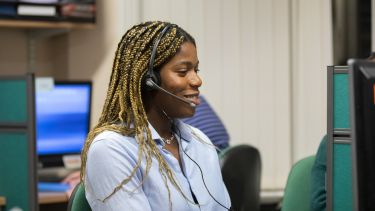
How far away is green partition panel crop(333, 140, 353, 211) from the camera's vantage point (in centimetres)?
140

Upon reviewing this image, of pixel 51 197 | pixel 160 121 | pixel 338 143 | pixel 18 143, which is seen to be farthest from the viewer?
pixel 51 197

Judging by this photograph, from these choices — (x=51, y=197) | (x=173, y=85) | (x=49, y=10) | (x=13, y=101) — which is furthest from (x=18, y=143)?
(x=173, y=85)

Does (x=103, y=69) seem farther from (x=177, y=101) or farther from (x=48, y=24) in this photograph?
(x=177, y=101)

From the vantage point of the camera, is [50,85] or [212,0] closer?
[50,85]

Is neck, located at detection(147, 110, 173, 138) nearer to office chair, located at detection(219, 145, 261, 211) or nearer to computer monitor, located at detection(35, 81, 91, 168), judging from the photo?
office chair, located at detection(219, 145, 261, 211)

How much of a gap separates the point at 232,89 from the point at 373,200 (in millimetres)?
2544

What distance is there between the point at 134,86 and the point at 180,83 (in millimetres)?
112

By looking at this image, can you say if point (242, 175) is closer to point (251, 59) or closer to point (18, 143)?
point (18, 143)

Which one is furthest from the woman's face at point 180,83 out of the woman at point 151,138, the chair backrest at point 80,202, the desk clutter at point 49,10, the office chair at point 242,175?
the desk clutter at point 49,10

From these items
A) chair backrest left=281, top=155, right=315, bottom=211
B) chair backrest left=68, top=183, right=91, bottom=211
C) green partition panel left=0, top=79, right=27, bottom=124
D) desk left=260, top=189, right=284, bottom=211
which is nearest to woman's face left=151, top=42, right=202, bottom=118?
chair backrest left=68, top=183, right=91, bottom=211

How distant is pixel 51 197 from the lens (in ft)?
8.96

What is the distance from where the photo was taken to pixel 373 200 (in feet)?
3.19

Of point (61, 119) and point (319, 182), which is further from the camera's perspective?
point (61, 119)

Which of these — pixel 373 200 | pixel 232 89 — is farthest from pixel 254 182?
pixel 373 200
